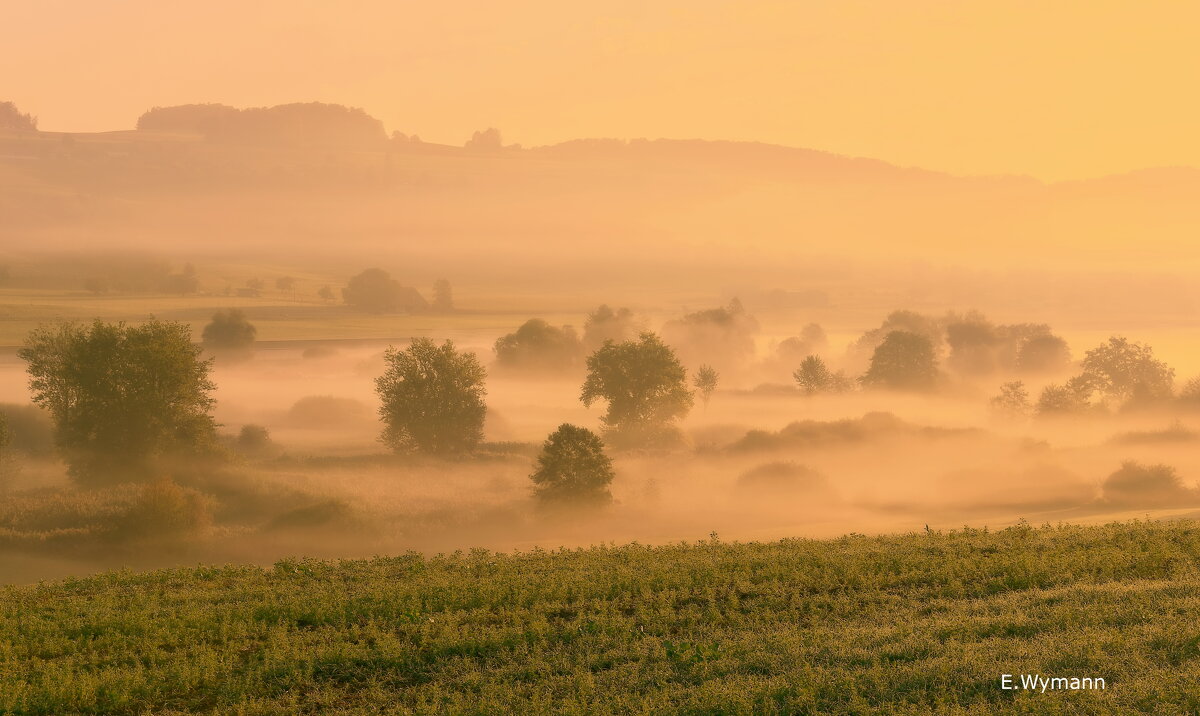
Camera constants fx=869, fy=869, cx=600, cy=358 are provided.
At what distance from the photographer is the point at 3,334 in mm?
108625

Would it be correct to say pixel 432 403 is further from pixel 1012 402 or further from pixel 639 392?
pixel 1012 402

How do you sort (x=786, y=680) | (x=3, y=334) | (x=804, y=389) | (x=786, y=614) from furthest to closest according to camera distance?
(x=804, y=389)
(x=3, y=334)
(x=786, y=614)
(x=786, y=680)

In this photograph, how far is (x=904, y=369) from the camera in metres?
123

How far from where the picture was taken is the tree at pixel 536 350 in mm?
110188

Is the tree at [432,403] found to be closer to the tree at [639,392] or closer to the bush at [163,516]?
the tree at [639,392]

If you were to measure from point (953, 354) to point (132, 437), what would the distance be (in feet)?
388

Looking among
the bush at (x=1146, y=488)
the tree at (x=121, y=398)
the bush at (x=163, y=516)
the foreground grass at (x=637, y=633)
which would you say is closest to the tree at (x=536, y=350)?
the tree at (x=121, y=398)

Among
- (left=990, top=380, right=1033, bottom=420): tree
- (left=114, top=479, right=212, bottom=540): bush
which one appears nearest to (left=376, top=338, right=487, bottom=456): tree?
(left=114, top=479, right=212, bottom=540): bush

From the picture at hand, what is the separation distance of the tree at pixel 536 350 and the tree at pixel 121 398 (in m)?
48.0

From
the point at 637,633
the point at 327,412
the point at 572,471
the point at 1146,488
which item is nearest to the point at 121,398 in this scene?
the point at 327,412

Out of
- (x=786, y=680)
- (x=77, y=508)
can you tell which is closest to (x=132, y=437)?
(x=77, y=508)

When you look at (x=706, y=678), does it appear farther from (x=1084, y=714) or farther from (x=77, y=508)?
(x=77, y=508)

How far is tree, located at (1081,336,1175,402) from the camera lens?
10875 centimetres

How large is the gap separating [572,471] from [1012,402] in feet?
249
